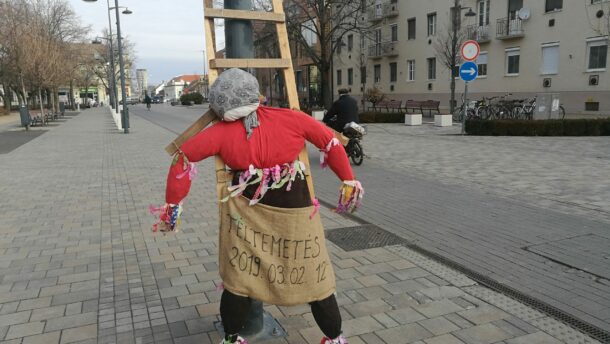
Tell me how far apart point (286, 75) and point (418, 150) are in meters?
10.5

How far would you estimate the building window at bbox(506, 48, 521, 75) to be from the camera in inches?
1130

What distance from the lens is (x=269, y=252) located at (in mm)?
2617

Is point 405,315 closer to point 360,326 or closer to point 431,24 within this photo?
point 360,326

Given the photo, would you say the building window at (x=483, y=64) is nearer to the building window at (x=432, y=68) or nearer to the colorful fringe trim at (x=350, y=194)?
the building window at (x=432, y=68)

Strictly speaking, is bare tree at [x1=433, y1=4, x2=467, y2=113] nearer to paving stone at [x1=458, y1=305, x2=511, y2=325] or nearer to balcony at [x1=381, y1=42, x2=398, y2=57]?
balcony at [x1=381, y1=42, x2=398, y2=57]

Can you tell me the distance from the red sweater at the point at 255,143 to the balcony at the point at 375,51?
128 feet

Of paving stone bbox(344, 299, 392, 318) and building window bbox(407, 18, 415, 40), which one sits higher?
building window bbox(407, 18, 415, 40)

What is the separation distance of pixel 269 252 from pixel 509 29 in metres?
29.8

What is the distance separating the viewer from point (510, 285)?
158 inches

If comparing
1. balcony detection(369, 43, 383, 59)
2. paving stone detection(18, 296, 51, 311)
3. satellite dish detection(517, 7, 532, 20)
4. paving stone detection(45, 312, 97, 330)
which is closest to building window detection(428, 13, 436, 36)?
balcony detection(369, 43, 383, 59)

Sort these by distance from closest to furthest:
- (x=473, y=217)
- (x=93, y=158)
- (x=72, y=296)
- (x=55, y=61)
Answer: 1. (x=72, y=296)
2. (x=473, y=217)
3. (x=93, y=158)
4. (x=55, y=61)

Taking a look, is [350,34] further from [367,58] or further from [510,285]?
[510,285]

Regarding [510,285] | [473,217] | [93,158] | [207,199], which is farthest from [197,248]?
[93,158]

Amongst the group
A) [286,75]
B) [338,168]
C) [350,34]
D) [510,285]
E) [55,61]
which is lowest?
[510,285]
